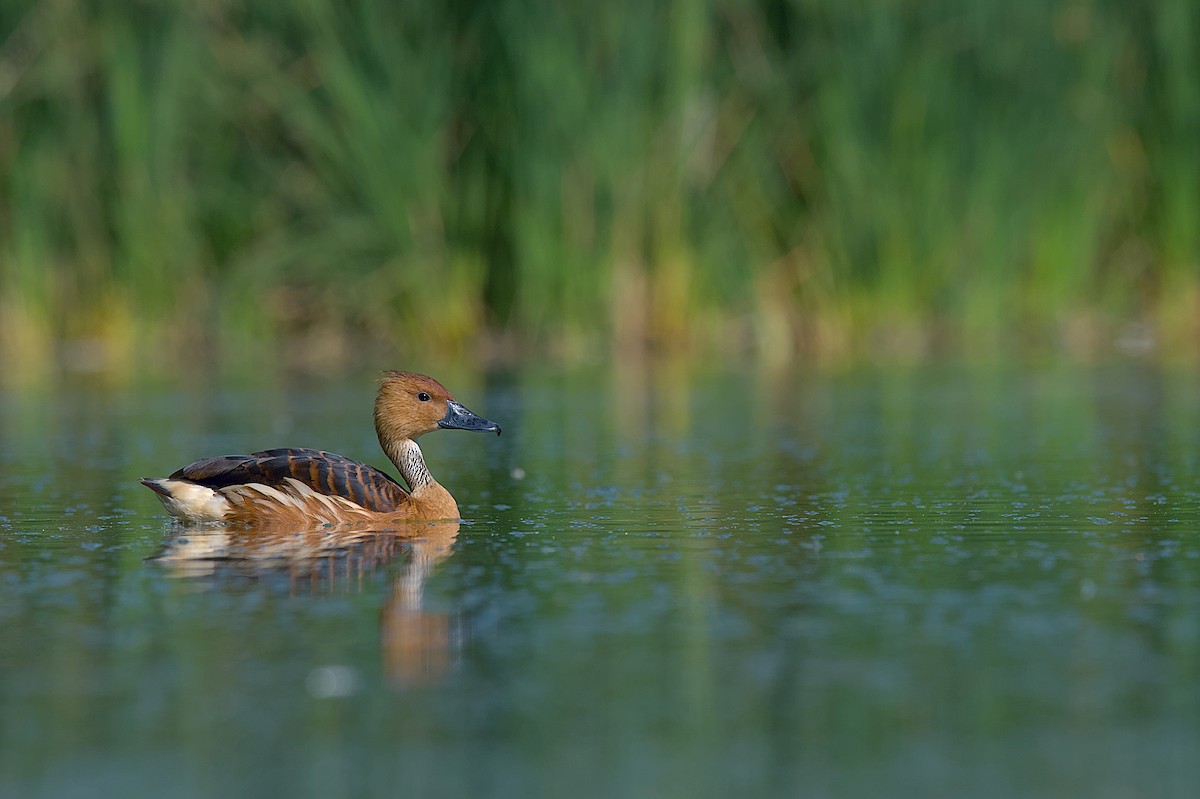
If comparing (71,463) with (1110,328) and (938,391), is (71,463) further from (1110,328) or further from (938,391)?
(1110,328)

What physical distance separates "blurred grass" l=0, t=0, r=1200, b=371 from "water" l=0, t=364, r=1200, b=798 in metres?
6.86

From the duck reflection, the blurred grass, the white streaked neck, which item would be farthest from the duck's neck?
the blurred grass

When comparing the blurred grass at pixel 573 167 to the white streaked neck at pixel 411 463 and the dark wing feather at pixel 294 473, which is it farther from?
the dark wing feather at pixel 294 473

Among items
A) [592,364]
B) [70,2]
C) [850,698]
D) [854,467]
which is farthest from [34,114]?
[850,698]

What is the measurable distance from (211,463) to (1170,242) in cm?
1291

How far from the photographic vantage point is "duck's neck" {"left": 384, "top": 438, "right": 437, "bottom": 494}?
8625 millimetres

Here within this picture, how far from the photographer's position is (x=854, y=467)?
10.1 meters

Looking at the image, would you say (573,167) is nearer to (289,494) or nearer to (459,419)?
(459,419)

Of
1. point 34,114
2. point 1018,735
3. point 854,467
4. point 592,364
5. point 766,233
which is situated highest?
point 34,114

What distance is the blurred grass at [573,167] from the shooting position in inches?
673

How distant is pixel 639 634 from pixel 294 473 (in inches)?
114

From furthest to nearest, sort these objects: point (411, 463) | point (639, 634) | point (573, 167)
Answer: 1. point (573, 167)
2. point (411, 463)
3. point (639, 634)

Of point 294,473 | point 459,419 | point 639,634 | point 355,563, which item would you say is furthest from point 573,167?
point 639,634

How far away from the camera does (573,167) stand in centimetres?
1723
